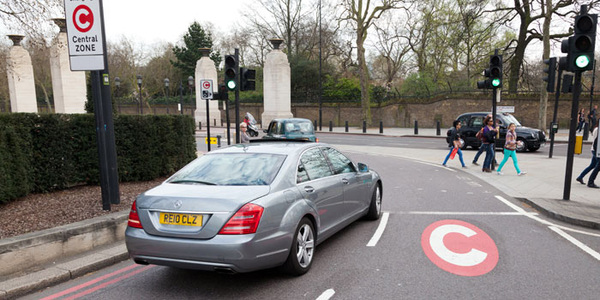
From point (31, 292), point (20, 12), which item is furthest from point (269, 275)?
point (20, 12)

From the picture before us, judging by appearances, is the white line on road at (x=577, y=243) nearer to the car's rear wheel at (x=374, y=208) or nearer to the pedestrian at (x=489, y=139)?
the car's rear wheel at (x=374, y=208)

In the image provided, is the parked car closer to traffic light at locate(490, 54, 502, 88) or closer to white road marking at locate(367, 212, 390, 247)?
traffic light at locate(490, 54, 502, 88)

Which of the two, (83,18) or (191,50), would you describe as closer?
(83,18)

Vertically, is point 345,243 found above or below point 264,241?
below

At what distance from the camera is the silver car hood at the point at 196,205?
3.81 m

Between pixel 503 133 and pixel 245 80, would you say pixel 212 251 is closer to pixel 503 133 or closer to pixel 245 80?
pixel 245 80

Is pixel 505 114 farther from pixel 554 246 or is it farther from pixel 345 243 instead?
pixel 345 243

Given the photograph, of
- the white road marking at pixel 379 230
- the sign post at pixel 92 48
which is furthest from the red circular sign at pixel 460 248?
the sign post at pixel 92 48

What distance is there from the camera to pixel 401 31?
45.7 m

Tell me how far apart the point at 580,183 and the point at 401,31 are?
38.6 m

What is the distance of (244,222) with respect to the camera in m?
3.79

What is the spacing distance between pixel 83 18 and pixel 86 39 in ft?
1.04

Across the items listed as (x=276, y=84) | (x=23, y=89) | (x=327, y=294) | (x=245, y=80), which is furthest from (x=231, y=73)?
(x=23, y=89)

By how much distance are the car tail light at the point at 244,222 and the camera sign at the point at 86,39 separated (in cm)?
395
